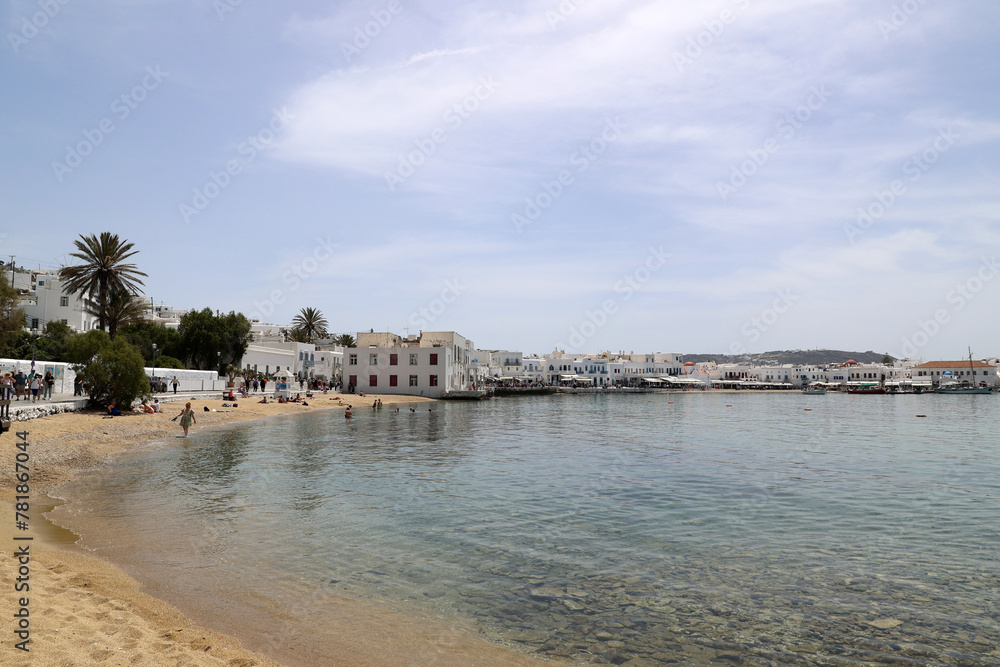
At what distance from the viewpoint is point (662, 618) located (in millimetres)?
9539

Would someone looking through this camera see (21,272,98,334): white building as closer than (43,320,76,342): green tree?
No

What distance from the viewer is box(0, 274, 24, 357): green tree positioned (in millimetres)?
45097

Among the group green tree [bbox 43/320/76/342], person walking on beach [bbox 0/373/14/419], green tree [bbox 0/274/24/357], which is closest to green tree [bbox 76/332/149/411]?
person walking on beach [bbox 0/373/14/419]

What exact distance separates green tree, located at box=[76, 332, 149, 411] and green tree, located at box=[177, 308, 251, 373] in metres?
32.5

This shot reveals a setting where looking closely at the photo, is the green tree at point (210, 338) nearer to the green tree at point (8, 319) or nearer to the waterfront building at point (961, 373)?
the green tree at point (8, 319)

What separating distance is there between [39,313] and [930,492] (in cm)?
8570

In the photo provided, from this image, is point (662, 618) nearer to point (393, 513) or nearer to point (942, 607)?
point (942, 607)

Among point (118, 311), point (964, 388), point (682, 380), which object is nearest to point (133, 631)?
point (118, 311)

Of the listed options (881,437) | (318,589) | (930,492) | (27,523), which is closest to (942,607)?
(318,589)

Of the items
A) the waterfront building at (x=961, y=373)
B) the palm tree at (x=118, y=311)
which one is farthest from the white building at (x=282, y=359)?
the waterfront building at (x=961, y=373)

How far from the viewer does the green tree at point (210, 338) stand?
6838cm

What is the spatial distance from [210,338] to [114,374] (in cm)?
3461

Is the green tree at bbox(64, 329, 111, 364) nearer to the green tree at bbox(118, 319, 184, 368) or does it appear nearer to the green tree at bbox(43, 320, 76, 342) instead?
the green tree at bbox(43, 320, 76, 342)

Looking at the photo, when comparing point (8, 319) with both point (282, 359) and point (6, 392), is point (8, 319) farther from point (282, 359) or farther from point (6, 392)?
point (282, 359)
